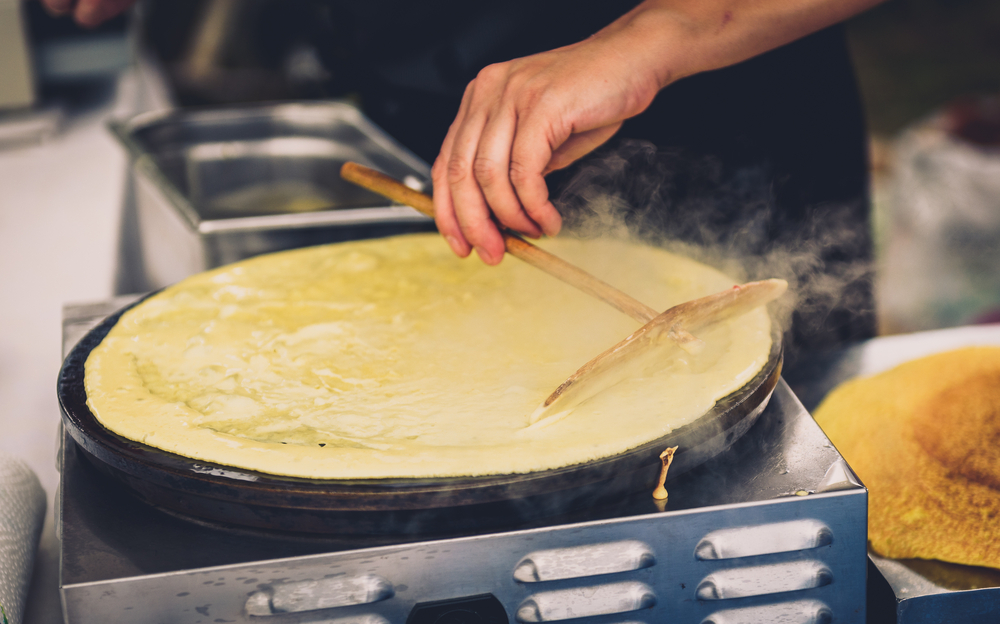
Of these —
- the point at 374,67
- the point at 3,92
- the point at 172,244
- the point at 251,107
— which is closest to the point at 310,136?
the point at 251,107

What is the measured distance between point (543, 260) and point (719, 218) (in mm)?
800

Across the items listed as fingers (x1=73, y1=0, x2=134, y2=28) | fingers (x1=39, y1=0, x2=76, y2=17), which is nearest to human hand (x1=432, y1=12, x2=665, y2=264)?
fingers (x1=73, y1=0, x2=134, y2=28)

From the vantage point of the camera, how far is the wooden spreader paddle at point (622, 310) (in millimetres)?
945

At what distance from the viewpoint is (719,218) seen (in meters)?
1.84

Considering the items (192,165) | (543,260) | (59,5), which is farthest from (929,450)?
(192,165)

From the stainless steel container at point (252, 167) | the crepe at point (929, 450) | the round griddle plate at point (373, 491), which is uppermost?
the round griddle plate at point (373, 491)

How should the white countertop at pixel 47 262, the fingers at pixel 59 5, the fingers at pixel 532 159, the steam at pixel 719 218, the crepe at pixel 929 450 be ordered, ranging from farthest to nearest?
the fingers at pixel 59 5 → the steam at pixel 719 218 → the white countertop at pixel 47 262 → the fingers at pixel 532 159 → the crepe at pixel 929 450

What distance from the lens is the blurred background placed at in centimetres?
176

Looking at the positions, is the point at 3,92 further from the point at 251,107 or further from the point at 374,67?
the point at 374,67

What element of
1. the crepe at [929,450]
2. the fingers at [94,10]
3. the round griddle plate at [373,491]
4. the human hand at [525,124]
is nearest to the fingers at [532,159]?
the human hand at [525,124]

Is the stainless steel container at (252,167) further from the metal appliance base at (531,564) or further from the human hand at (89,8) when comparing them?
the metal appliance base at (531,564)

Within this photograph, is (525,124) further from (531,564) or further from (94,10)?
(94,10)

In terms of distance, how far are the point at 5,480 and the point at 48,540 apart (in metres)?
0.13

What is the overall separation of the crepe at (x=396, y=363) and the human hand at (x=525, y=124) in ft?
0.57
